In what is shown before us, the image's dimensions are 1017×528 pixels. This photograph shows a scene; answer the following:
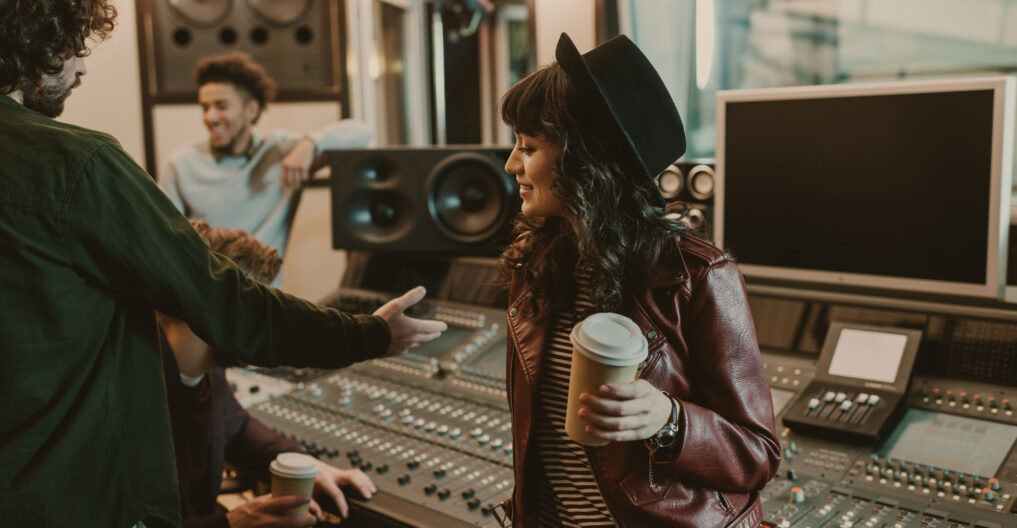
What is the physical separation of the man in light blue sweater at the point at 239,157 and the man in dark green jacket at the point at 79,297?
1.88m

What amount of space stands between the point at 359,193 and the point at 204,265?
1.27 meters

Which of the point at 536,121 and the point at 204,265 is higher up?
the point at 536,121

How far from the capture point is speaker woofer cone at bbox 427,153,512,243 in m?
2.15

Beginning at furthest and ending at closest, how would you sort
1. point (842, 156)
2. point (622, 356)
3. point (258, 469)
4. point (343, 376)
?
point (343, 376), point (258, 469), point (842, 156), point (622, 356)

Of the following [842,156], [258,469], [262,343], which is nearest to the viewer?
[262,343]

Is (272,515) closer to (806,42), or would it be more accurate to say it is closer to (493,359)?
(493,359)

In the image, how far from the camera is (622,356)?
826 mm

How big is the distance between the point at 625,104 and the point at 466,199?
125cm

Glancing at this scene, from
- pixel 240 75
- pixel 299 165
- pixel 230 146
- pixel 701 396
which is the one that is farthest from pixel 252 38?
pixel 701 396

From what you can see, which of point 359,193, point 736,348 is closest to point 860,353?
point 736,348

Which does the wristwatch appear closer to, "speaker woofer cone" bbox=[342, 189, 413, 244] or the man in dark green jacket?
the man in dark green jacket

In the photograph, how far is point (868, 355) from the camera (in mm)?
1519

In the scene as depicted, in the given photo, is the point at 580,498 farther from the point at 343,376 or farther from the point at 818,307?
the point at 343,376

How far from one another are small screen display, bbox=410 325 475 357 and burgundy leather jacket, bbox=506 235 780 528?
98cm
